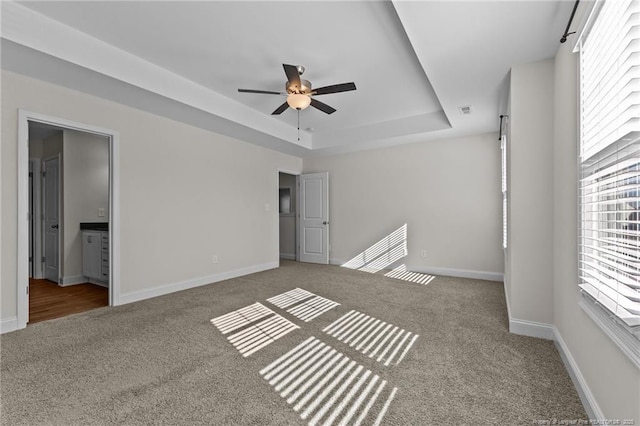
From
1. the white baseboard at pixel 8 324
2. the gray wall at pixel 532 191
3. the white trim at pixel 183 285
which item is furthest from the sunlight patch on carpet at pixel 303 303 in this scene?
the white baseboard at pixel 8 324

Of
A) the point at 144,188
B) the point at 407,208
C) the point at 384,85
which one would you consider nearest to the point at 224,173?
the point at 144,188

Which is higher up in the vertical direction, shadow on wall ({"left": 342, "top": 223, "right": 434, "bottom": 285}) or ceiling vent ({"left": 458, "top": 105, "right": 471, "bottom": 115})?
ceiling vent ({"left": 458, "top": 105, "right": 471, "bottom": 115})

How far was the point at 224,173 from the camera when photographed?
4.77 m

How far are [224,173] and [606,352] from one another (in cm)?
470

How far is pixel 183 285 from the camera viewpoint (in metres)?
4.12

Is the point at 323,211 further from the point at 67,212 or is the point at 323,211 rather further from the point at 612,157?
the point at 612,157

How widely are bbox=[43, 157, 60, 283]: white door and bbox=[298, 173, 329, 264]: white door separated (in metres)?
4.34

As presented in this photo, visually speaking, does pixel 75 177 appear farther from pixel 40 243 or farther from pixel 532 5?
pixel 532 5

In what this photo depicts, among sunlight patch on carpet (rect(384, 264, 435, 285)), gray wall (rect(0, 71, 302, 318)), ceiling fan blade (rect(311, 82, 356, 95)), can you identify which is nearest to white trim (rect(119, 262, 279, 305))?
gray wall (rect(0, 71, 302, 318))

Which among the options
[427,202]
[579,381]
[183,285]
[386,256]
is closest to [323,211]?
[386,256]

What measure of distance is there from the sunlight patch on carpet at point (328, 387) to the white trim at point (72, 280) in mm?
4396

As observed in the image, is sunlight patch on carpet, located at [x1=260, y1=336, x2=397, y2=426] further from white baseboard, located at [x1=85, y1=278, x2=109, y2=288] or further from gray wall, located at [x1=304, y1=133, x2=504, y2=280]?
white baseboard, located at [x1=85, y1=278, x2=109, y2=288]

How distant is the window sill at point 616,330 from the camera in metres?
1.09

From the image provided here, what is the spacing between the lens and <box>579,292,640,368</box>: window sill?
1.09 meters
